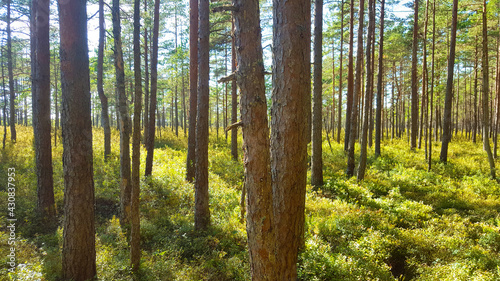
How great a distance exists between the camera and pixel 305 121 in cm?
409

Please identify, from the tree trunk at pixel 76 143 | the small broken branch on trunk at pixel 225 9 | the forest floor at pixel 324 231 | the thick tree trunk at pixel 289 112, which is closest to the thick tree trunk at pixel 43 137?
the forest floor at pixel 324 231

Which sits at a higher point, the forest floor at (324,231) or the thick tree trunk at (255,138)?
the thick tree trunk at (255,138)

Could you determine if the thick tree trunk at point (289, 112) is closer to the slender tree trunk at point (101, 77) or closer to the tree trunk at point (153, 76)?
the tree trunk at point (153, 76)

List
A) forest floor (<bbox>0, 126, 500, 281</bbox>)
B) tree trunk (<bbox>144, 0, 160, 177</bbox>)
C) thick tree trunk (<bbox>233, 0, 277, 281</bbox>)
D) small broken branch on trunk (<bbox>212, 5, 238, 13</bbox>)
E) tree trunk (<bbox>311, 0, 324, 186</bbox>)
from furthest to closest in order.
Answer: tree trunk (<bbox>144, 0, 160, 177</bbox>) → tree trunk (<bbox>311, 0, 324, 186</bbox>) → forest floor (<bbox>0, 126, 500, 281</bbox>) → thick tree trunk (<bbox>233, 0, 277, 281</bbox>) → small broken branch on trunk (<bbox>212, 5, 238, 13</bbox>)

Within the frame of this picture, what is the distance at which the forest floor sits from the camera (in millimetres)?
5266

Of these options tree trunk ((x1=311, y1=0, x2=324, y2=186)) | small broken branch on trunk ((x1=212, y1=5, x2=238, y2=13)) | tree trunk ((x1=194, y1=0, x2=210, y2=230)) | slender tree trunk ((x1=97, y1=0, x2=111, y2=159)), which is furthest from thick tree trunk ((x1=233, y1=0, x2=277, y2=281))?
slender tree trunk ((x1=97, y1=0, x2=111, y2=159))

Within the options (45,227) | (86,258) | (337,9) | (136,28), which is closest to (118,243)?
(86,258)

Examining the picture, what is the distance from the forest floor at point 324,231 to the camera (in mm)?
5266

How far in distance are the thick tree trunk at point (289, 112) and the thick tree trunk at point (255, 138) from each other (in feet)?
2.75

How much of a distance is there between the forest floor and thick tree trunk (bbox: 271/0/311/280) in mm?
1863

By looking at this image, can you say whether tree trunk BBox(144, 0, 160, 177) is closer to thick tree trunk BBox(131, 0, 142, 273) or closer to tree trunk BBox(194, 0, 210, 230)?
tree trunk BBox(194, 0, 210, 230)

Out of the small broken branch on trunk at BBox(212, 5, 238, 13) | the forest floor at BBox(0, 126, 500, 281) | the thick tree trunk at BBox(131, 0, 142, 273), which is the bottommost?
the forest floor at BBox(0, 126, 500, 281)

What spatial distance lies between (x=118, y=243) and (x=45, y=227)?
298 cm

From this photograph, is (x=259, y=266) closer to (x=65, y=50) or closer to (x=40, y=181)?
(x=65, y=50)
